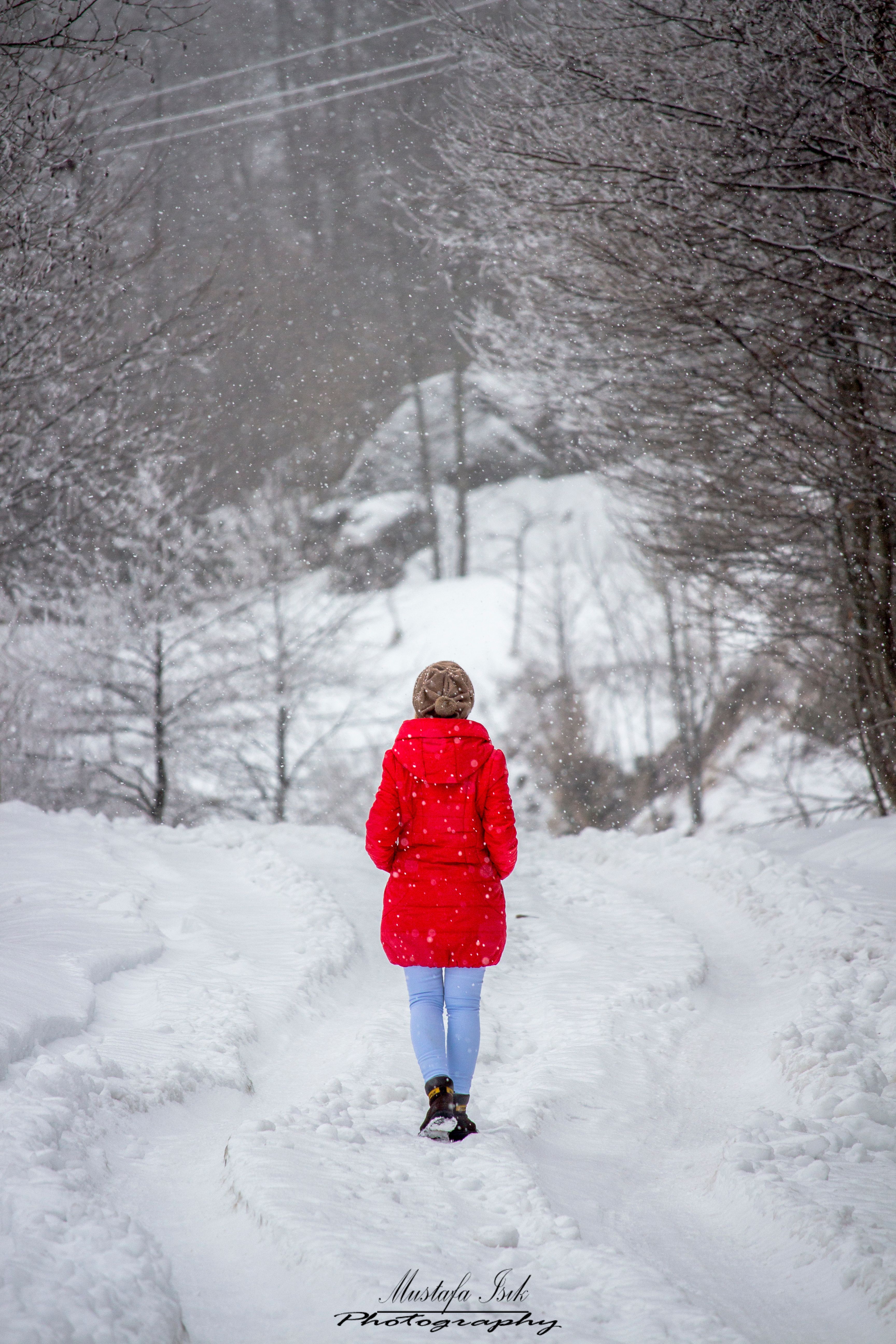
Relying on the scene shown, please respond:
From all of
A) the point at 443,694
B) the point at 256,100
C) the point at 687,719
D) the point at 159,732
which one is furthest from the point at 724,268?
the point at 256,100

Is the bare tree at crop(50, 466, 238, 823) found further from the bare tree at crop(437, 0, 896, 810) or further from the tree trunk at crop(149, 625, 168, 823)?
the bare tree at crop(437, 0, 896, 810)

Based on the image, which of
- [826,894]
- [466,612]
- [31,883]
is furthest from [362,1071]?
[466,612]

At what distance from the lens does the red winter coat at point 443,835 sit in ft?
10.3

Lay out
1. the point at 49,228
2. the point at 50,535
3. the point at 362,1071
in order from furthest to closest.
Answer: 1. the point at 50,535
2. the point at 49,228
3. the point at 362,1071

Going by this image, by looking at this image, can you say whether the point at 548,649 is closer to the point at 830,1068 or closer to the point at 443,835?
the point at 830,1068

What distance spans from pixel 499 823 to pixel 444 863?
23 cm

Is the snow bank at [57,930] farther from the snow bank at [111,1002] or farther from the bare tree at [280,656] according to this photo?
the bare tree at [280,656]

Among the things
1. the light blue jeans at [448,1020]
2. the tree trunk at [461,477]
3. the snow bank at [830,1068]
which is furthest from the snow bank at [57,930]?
the tree trunk at [461,477]

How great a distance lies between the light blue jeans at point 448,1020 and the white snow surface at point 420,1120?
0.23 meters

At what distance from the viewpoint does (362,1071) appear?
3609 millimetres

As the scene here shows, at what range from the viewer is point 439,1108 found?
3.02 m

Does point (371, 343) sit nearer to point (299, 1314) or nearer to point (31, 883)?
point (31, 883)

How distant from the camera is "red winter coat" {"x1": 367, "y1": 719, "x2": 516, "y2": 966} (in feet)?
10.3

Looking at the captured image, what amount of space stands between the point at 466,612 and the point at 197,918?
17461mm
